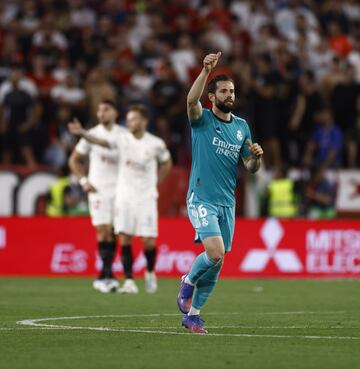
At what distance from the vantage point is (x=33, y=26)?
A: 27.3m

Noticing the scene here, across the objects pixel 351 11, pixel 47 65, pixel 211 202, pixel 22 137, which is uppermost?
pixel 351 11

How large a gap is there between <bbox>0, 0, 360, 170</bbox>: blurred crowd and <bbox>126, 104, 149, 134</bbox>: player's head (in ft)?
17.4

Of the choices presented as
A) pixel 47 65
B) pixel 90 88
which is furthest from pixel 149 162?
pixel 47 65

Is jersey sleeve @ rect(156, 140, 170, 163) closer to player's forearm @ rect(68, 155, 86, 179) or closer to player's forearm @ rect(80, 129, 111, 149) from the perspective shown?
player's forearm @ rect(80, 129, 111, 149)

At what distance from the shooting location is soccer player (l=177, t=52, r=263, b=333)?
480 inches

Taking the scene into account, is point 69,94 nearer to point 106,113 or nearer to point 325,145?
point 325,145

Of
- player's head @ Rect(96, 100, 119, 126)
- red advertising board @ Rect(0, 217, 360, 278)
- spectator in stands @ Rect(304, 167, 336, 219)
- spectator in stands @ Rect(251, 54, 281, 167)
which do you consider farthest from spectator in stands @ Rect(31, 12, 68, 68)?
player's head @ Rect(96, 100, 119, 126)

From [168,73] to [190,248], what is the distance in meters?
4.11

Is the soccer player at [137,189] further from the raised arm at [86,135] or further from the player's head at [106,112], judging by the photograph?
the player's head at [106,112]

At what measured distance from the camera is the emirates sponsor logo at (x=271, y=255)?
23.7m

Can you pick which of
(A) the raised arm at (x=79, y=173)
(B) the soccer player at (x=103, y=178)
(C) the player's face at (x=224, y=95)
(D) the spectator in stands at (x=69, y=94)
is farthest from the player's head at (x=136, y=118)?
(C) the player's face at (x=224, y=95)

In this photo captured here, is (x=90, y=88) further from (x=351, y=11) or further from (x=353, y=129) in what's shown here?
(x=351, y=11)

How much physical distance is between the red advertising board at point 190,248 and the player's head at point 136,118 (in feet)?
15.1

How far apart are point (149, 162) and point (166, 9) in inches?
415
